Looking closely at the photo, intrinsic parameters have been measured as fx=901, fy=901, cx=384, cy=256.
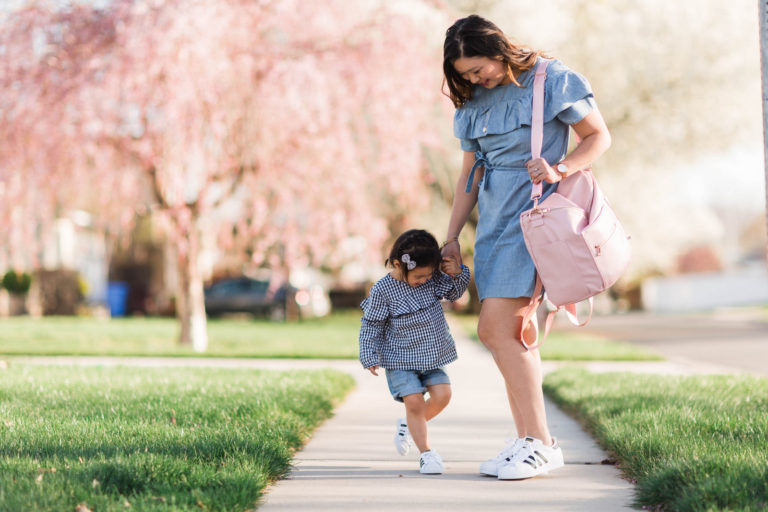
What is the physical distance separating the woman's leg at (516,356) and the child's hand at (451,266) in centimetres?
29

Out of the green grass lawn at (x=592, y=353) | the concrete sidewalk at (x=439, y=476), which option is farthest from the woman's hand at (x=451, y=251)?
the green grass lawn at (x=592, y=353)

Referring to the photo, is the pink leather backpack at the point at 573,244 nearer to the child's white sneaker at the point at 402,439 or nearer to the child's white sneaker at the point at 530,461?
the child's white sneaker at the point at 530,461

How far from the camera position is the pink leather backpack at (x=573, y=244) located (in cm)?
379

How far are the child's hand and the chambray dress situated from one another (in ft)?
0.53

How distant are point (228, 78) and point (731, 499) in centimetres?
905

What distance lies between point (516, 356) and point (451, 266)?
56 centimetres

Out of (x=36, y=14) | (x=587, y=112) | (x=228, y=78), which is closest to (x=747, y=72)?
(x=228, y=78)

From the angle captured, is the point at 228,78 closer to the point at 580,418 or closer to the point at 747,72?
the point at 580,418

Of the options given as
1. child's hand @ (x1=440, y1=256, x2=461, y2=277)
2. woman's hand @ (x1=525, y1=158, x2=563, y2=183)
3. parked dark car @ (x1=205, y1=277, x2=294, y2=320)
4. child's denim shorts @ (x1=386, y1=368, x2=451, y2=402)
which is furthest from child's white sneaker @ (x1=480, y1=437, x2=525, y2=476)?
parked dark car @ (x1=205, y1=277, x2=294, y2=320)

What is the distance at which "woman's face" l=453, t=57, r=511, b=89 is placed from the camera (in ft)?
13.0

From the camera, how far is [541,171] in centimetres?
384

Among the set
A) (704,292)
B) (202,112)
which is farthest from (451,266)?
(704,292)

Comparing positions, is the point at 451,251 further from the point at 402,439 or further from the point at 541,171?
the point at 402,439

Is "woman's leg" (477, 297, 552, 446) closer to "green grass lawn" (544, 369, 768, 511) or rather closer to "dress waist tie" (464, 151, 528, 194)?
"green grass lawn" (544, 369, 768, 511)
